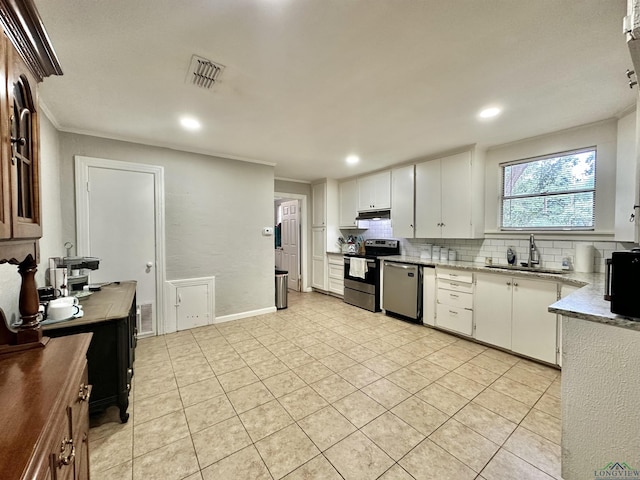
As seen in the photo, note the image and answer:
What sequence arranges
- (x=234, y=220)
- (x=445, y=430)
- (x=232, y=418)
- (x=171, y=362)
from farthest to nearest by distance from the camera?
(x=234, y=220), (x=171, y=362), (x=232, y=418), (x=445, y=430)

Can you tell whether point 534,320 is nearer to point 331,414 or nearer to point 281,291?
point 331,414

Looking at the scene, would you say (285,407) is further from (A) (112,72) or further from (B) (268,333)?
(A) (112,72)

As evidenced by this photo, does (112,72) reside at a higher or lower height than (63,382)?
higher

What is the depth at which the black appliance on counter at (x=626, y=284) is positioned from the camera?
3.96 feet

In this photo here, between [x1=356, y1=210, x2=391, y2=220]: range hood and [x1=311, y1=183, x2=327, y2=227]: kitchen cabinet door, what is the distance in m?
0.80

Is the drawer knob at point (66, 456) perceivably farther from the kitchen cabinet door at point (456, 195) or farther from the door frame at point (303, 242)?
the door frame at point (303, 242)

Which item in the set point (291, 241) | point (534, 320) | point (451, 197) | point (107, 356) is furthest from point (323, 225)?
point (107, 356)

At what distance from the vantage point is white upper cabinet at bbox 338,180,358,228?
520 cm

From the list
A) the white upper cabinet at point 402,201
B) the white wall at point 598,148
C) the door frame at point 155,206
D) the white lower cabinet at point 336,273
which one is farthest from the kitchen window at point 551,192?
the door frame at point 155,206

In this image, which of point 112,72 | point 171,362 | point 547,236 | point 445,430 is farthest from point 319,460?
point 547,236

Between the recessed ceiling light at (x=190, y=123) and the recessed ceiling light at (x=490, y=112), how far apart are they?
277 cm

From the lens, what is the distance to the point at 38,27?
995mm

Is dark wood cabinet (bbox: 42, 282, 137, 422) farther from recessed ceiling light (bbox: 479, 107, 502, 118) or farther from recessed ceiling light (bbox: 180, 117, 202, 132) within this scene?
recessed ceiling light (bbox: 479, 107, 502, 118)

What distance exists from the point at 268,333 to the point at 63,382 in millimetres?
2618
